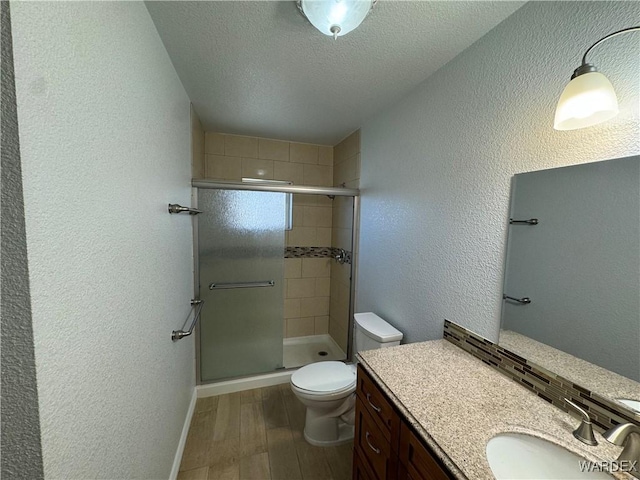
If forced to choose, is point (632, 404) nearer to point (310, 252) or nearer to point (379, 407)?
point (379, 407)

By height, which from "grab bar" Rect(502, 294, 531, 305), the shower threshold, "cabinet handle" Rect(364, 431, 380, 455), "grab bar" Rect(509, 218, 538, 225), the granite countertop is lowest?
the shower threshold

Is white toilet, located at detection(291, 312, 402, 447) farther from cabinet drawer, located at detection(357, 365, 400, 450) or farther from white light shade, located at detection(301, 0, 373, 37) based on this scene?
white light shade, located at detection(301, 0, 373, 37)

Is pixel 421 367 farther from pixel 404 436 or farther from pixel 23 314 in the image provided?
pixel 23 314

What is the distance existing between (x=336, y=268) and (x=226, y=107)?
1.93 meters

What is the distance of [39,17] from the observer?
49 cm

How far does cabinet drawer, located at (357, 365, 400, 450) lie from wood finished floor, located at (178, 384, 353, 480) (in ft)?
2.63

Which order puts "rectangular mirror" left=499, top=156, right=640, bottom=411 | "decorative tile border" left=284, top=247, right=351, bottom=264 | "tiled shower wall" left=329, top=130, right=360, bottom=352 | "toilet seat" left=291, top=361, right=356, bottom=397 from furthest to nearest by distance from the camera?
1. "decorative tile border" left=284, top=247, right=351, bottom=264
2. "tiled shower wall" left=329, top=130, right=360, bottom=352
3. "toilet seat" left=291, top=361, right=356, bottom=397
4. "rectangular mirror" left=499, top=156, right=640, bottom=411

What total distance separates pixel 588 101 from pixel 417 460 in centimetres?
119

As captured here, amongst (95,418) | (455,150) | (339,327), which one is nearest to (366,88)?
(455,150)

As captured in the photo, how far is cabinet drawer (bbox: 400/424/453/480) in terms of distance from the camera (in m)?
0.72

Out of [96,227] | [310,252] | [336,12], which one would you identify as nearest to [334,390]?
[96,227]

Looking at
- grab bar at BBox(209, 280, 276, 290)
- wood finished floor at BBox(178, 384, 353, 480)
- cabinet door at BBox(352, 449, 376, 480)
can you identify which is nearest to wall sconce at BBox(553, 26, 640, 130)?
cabinet door at BBox(352, 449, 376, 480)

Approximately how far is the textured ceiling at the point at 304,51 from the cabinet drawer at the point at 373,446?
1730 mm

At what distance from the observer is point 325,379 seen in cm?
170
